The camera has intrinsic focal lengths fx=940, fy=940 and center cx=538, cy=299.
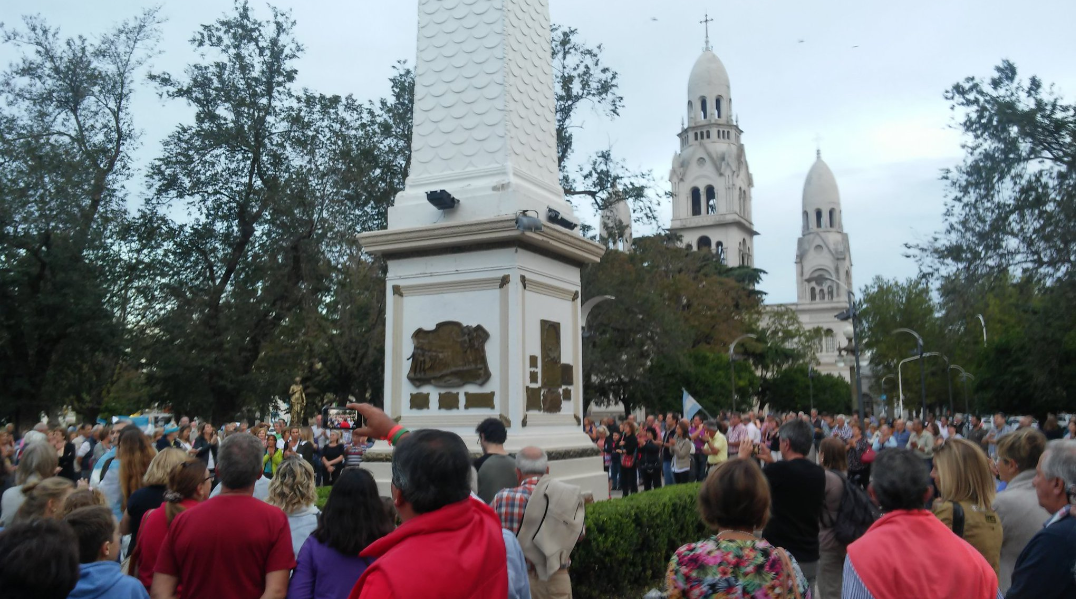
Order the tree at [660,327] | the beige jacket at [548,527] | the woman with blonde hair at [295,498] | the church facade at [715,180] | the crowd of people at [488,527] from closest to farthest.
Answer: the crowd of people at [488,527] < the woman with blonde hair at [295,498] < the beige jacket at [548,527] < the tree at [660,327] < the church facade at [715,180]

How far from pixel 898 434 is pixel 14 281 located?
23.4 metres

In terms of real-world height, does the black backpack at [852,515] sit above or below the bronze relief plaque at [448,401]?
below

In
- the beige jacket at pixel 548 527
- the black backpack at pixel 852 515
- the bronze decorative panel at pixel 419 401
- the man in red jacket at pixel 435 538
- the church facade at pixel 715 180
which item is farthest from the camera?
the church facade at pixel 715 180

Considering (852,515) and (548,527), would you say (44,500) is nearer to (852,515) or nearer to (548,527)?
(548,527)

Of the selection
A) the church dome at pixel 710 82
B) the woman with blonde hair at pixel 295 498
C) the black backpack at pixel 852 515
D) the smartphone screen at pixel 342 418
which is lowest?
the black backpack at pixel 852 515

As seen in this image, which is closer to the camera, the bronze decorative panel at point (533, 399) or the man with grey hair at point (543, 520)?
the man with grey hair at point (543, 520)

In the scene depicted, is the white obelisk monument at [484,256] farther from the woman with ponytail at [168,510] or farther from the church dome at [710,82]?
the church dome at [710,82]

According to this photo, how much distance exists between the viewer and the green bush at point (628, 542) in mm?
8523

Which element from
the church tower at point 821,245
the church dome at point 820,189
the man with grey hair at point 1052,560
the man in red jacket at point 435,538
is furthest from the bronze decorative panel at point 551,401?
the church dome at point 820,189

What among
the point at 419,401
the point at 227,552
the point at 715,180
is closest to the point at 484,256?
the point at 419,401

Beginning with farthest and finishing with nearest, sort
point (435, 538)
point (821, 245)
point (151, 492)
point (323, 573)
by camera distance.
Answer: point (821, 245) → point (151, 492) → point (323, 573) → point (435, 538)

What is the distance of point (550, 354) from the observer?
11.0 meters

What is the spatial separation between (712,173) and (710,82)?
11.0 metres

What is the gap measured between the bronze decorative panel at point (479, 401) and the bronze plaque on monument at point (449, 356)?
0.15m
